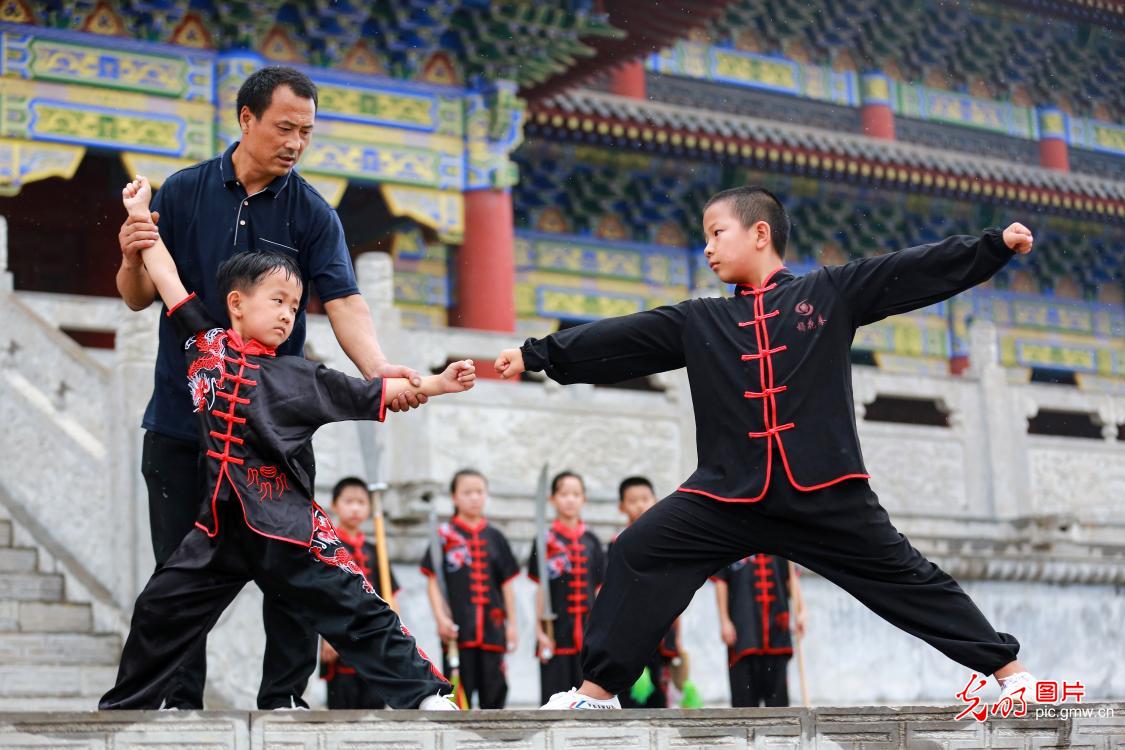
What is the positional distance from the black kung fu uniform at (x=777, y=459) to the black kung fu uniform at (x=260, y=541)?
0.56m

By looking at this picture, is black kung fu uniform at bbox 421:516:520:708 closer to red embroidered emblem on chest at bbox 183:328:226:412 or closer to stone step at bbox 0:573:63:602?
stone step at bbox 0:573:63:602

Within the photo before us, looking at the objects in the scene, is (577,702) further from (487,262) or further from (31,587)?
(487,262)

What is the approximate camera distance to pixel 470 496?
8961 millimetres

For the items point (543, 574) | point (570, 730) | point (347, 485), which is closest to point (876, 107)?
point (543, 574)

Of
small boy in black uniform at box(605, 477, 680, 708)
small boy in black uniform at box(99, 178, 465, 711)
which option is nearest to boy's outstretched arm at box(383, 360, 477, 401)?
small boy in black uniform at box(99, 178, 465, 711)

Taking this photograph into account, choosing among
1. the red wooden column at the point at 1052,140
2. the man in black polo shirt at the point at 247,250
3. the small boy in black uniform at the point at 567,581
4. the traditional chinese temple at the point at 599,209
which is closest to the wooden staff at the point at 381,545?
the traditional chinese temple at the point at 599,209

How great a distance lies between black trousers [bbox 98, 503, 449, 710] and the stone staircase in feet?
11.1

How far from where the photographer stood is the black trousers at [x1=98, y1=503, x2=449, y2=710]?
435 cm

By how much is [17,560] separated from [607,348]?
469 centimetres

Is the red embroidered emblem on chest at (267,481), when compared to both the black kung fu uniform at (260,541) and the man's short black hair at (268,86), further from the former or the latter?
the man's short black hair at (268,86)

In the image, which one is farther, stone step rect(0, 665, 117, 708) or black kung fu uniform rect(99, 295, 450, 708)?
stone step rect(0, 665, 117, 708)

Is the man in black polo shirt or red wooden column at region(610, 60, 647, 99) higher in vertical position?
red wooden column at region(610, 60, 647, 99)

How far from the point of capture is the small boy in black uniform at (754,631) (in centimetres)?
897

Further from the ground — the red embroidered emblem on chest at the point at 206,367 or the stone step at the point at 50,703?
the red embroidered emblem on chest at the point at 206,367
